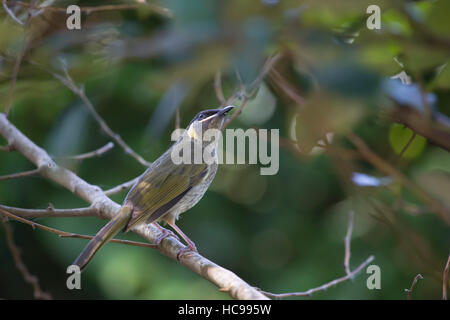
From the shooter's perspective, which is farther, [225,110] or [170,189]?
[170,189]

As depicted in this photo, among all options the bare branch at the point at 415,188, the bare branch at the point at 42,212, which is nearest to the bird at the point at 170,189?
the bare branch at the point at 42,212

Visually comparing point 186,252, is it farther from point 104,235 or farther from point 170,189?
point 170,189

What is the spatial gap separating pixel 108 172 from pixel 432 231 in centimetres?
292

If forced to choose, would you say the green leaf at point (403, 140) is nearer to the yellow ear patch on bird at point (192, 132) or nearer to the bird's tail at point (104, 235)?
Answer: the bird's tail at point (104, 235)

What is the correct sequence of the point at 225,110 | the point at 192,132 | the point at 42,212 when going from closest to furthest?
1. the point at 42,212
2. the point at 225,110
3. the point at 192,132

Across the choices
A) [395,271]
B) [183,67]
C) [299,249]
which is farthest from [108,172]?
[183,67]

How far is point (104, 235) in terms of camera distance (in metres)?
2.36

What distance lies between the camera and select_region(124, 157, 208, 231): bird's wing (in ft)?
8.54

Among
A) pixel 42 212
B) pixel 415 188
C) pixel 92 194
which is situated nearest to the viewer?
pixel 415 188

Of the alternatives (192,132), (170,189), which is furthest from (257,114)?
(170,189)

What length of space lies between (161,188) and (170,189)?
0.06m

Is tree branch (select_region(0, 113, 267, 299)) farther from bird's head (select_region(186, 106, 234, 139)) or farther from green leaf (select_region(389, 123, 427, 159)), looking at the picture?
green leaf (select_region(389, 123, 427, 159))

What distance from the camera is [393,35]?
0.67 m

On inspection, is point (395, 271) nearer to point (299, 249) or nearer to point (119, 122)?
point (299, 249)
